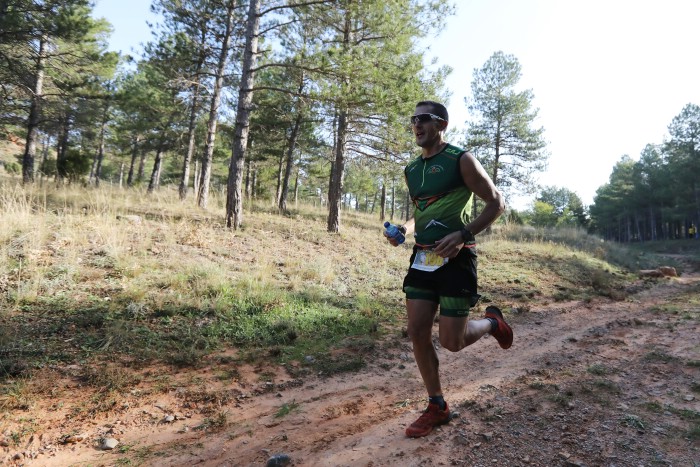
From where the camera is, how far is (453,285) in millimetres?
2508

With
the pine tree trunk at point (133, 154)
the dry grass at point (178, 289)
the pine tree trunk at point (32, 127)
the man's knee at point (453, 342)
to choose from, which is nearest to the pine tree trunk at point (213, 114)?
the dry grass at point (178, 289)

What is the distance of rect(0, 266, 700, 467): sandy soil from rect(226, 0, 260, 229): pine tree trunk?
6.92m

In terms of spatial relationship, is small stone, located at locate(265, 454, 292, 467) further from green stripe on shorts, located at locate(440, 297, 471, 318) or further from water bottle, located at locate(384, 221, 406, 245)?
water bottle, located at locate(384, 221, 406, 245)

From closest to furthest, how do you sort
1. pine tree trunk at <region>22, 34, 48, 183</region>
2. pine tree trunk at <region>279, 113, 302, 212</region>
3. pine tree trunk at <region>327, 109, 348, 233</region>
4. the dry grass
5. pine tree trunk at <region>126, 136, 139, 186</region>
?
the dry grass, pine tree trunk at <region>327, 109, 348, 233</region>, pine tree trunk at <region>22, 34, 48, 183</region>, pine tree trunk at <region>279, 113, 302, 212</region>, pine tree trunk at <region>126, 136, 139, 186</region>

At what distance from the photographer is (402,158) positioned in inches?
506

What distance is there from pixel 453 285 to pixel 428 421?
1.03m

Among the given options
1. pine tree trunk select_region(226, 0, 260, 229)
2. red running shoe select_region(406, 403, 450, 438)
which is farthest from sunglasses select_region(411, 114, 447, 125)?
pine tree trunk select_region(226, 0, 260, 229)

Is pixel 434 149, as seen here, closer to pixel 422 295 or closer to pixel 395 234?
pixel 395 234

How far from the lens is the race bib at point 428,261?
2.53 m

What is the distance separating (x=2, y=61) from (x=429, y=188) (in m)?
15.2

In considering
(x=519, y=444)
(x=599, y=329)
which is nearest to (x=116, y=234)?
(x=519, y=444)

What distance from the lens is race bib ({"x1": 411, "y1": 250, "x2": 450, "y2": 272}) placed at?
2.53m

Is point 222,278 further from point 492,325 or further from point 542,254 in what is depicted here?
point 542,254

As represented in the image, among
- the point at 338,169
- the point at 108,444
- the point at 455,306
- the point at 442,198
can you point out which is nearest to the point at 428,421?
the point at 455,306
